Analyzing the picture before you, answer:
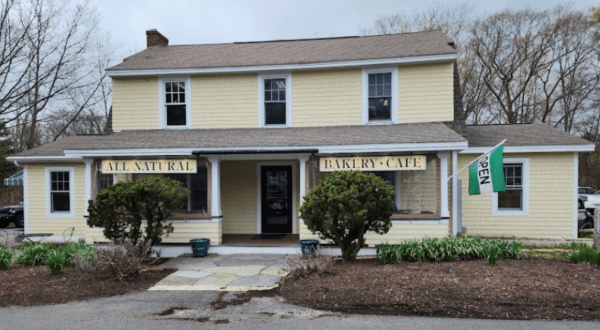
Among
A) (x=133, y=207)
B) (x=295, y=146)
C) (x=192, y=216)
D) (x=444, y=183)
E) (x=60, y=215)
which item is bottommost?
(x=60, y=215)

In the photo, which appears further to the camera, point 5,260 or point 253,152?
point 253,152

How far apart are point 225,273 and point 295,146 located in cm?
360

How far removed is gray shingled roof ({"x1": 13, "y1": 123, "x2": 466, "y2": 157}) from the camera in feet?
32.9

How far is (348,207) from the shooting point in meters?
7.49

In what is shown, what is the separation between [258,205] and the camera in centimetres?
1248

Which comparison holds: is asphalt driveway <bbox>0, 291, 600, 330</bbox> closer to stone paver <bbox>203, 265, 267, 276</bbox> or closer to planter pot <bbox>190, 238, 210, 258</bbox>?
stone paver <bbox>203, 265, 267, 276</bbox>

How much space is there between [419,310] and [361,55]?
8.50m

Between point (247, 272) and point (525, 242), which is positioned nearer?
point (247, 272)

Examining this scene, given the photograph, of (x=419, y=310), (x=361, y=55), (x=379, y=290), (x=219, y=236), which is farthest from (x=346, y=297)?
(x=361, y=55)

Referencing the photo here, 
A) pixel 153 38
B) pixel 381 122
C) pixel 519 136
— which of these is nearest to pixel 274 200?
pixel 381 122

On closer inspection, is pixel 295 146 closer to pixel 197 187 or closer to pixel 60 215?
pixel 197 187

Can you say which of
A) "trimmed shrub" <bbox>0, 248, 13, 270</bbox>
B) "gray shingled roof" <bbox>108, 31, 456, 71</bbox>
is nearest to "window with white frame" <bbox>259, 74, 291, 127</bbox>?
"gray shingled roof" <bbox>108, 31, 456, 71</bbox>

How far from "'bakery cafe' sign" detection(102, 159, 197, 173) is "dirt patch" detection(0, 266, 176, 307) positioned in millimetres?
3157

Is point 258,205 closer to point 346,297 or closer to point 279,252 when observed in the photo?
point 279,252
